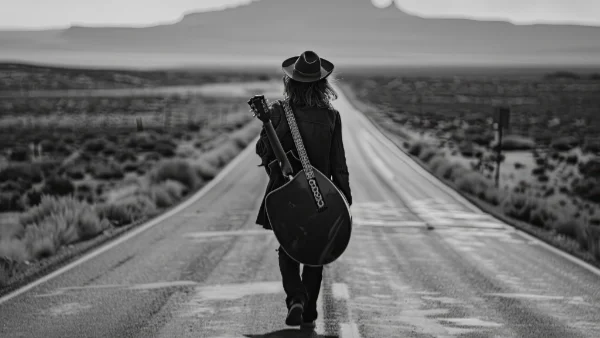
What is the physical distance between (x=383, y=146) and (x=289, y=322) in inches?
1279

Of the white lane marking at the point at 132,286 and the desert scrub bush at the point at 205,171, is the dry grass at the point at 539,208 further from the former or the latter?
the desert scrub bush at the point at 205,171

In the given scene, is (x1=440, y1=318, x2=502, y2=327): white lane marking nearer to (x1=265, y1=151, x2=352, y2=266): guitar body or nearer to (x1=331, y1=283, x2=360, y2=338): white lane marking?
(x1=331, y1=283, x2=360, y2=338): white lane marking

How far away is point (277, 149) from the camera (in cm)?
552

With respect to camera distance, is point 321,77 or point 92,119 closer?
point 321,77

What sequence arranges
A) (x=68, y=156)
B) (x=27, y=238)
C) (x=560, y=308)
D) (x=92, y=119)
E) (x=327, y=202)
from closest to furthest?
(x=327, y=202) < (x=560, y=308) < (x=27, y=238) < (x=68, y=156) < (x=92, y=119)

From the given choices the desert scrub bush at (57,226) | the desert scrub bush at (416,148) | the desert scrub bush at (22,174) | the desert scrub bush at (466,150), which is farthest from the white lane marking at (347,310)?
the desert scrub bush at (466,150)

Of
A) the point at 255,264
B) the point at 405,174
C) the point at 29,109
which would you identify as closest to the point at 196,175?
the point at 405,174

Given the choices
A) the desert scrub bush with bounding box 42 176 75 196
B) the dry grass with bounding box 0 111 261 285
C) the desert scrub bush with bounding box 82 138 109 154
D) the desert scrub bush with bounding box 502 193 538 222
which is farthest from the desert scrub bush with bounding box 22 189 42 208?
the desert scrub bush with bounding box 82 138 109 154

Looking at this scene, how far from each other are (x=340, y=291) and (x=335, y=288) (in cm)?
17

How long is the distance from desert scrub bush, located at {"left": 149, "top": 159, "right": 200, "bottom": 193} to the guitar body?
16.3m

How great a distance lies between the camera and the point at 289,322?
5938 millimetres

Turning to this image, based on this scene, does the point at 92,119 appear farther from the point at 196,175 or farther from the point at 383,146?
the point at 196,175

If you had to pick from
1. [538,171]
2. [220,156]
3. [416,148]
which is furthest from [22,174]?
[538,171]

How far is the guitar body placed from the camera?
5.53 meters
